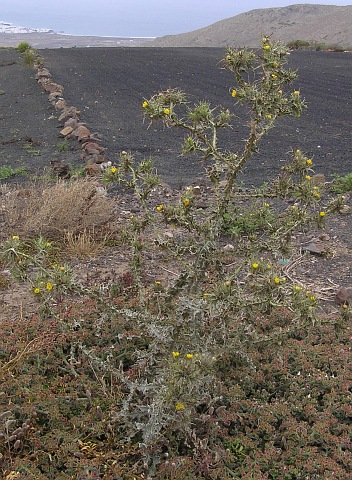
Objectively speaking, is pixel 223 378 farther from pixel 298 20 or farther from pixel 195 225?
pixel 298 20

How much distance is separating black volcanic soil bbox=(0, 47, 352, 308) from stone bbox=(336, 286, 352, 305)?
0.32 meters

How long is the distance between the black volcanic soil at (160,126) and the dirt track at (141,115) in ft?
0.05

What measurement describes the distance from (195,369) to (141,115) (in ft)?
33.6

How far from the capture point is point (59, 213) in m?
5.36

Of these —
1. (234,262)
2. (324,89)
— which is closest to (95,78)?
(324,89)

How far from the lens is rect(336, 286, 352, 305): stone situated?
170 inches

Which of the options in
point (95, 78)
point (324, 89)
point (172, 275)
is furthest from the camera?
point (95, 78)

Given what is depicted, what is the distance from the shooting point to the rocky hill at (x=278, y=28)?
50875 millimetres

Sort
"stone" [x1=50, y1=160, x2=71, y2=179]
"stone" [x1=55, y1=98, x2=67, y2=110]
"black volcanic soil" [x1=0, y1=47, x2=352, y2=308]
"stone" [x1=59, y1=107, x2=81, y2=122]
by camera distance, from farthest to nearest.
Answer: "stone" [x1=55, y1=98, x2=67, y2=110] < "stone" [x1=59, y1=107, x2=81, y2=122] < "black volcanic soil" [x1=0, y1=47, x2=352, y2=308] < "stone" [x1=50, y1=160, x2=71, y2=179]

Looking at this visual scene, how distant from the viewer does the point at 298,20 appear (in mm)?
64000

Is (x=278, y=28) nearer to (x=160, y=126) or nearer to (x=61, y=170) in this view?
(x=160, y=126)

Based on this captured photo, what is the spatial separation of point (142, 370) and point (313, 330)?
1218 mm

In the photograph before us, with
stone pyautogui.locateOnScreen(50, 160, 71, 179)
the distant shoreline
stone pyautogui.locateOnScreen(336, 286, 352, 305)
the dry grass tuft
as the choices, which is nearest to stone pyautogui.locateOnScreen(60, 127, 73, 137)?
stone pyautogui.locateOnScreen(50, 160, 71, 179)

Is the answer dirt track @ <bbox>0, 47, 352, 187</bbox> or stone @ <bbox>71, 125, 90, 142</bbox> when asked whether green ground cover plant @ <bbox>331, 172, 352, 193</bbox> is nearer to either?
dirt track @ <bbox>0, 47, 352, 187</bbox>
